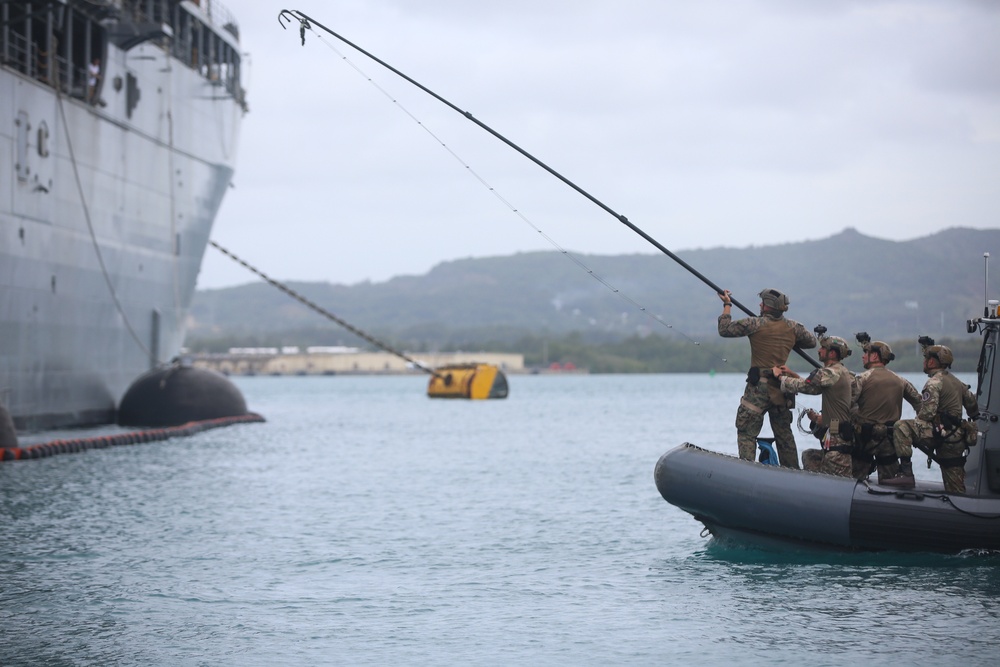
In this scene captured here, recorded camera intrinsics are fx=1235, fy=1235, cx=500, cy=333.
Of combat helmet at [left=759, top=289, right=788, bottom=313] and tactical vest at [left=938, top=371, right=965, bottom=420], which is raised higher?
combat helmet at [left=759, top=289, right=788, bottom=313]

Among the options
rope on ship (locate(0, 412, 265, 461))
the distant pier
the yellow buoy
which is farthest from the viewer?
the distant pier

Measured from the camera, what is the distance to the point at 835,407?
12.7 metres

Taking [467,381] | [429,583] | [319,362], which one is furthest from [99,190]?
[319,362]

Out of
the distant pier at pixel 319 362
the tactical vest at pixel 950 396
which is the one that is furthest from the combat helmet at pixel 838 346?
the distant pier at pixel 319 362

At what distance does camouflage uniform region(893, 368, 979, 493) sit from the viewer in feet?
40.3

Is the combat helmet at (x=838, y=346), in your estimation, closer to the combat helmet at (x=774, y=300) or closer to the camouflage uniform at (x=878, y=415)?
the camouflage uniform at (x=878, y=415)

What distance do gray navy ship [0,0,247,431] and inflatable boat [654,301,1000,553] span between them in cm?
1825

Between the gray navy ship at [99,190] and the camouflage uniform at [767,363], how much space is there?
18.5 meters

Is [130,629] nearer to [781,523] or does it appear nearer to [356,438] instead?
[781,523]

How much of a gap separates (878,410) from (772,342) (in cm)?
127

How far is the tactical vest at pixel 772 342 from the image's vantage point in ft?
41.9

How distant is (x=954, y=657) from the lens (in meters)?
9.24

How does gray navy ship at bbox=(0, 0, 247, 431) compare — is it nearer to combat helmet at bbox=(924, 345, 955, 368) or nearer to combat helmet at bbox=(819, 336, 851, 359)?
combat helmet at bbox=(819, 336, 851, 359)

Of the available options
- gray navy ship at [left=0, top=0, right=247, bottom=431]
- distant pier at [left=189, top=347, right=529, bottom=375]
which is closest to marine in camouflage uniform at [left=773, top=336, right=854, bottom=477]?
gray navy ship at [left=0, top=0, right=247, bottom=431]
